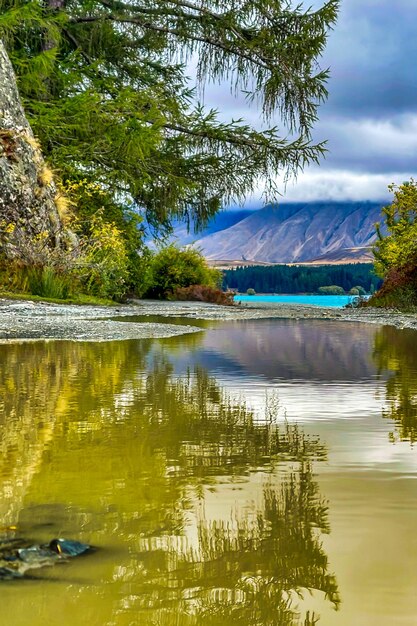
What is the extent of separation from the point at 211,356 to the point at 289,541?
4.79 m

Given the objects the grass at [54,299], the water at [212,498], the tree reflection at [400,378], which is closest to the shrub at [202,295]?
the grass at [54,299]

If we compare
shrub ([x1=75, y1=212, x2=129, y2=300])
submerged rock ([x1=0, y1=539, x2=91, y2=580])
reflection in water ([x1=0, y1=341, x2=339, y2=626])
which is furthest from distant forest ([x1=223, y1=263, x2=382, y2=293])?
submerged rock ([x1=0, y1=539, x2=91, y2=580])

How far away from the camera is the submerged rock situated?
1.62 metres

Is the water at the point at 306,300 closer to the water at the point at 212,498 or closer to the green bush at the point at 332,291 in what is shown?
the water at the point at 212,498

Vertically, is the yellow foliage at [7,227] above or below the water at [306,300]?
above

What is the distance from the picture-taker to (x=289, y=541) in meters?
1.83

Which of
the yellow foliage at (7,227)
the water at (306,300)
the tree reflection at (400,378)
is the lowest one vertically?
the tree reflection at (400,378)

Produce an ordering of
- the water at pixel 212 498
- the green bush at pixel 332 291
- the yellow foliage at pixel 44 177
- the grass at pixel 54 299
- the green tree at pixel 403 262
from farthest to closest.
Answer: the green bush at pixel 332 291 → the green tree at pixel 403 262 → the yellow foliage at pixel 44 177 → the grass at pixel 54 299 → the water at pixel 212 498

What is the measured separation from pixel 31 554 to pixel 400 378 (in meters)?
3.92

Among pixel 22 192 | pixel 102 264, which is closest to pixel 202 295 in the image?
pixel 102 264

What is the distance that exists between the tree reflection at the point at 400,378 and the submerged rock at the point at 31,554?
1693 mm

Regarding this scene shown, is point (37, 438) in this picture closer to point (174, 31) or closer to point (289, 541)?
point (289, 541)

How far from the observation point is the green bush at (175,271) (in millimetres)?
30078

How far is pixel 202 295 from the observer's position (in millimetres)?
27797
